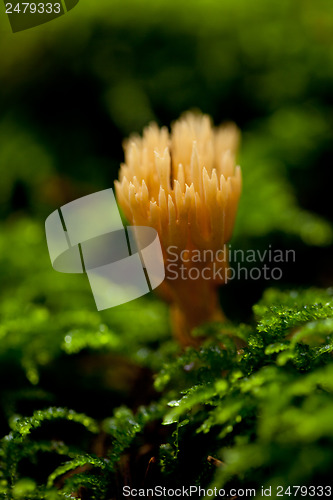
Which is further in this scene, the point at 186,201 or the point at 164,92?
the point at 164,92

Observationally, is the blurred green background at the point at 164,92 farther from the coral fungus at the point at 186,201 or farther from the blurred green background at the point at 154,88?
the coral fungus at the point at 186,201

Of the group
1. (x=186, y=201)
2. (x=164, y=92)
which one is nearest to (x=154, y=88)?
(x=164, y=92)

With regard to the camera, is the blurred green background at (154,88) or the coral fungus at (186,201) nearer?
the coral fungus at (186,201)

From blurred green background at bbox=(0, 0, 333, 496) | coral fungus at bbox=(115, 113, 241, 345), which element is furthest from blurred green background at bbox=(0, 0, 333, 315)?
coral fungus at bbox=(115, 113, 241, 345)

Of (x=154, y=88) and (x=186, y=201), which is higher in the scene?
(x=154, y=88)

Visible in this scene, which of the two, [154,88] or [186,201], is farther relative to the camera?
[154,88]

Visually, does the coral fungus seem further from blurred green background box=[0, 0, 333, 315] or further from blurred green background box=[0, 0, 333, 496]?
blurred green background box=[0, 0, 333, 315]

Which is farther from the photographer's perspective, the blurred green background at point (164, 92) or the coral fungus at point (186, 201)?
the blurred green background at point (164, 92)

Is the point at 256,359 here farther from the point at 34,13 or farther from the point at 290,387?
the point at 34,13

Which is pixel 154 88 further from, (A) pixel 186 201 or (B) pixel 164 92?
(A) pixel 186 201

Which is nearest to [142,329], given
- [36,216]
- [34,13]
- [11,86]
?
[36,216]

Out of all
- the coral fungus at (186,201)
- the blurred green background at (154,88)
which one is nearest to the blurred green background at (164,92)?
the blurred green background at (154,88)

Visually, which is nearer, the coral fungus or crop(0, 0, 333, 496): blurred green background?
the coral fungus
